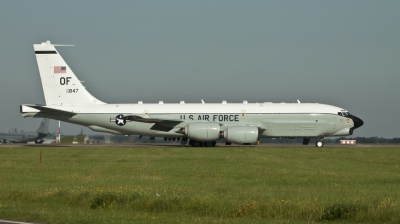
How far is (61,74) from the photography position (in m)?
58.6

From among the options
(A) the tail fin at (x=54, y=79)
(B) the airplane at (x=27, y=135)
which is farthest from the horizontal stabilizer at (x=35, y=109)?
(B) the airplane at (x=27, y=135)

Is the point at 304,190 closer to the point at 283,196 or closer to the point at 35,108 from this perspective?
the point at 283,196

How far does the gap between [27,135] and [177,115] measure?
2884 inches

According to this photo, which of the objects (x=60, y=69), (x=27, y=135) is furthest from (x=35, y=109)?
(x=27, y=135)

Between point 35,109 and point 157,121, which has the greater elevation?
point 35,109

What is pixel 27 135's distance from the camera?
122062mm

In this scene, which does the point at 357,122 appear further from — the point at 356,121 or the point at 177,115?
the point at 177,115

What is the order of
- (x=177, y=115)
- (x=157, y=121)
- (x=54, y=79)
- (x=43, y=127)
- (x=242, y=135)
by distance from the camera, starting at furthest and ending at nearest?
(x=43, y=127) < (x=54, y=79) < (x=177, y=115) < (x=157, y=121) < (x=242, y=135)

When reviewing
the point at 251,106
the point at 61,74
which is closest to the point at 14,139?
the point at 61,74

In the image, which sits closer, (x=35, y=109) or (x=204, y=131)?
(x=204, y=131)

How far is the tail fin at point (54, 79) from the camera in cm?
5825

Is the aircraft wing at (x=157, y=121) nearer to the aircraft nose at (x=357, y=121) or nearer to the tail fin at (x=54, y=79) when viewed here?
the tail fin at (x=54, y=79)

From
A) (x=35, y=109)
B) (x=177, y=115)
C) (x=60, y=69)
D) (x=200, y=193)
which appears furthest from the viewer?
(x=60, y=69)

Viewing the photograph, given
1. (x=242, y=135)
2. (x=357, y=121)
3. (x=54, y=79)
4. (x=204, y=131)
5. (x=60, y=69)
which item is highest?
(x=60, y=69)
